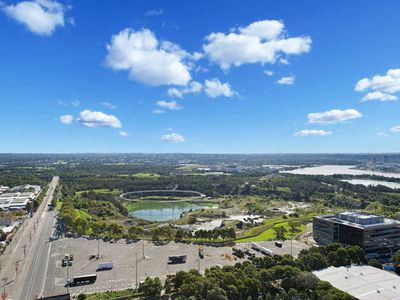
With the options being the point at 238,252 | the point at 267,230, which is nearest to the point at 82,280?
the point at 238,252

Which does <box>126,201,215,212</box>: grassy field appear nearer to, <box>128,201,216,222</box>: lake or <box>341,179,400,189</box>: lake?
<box>128,201,216,222</box>: lake

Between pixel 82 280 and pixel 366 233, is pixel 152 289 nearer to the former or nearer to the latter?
pixel 82 280

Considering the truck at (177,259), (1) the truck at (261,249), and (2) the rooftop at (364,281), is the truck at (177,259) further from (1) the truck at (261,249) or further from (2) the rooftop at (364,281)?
(2) the rooftop at (364,281)

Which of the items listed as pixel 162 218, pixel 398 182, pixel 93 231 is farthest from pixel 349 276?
pixel 398 182

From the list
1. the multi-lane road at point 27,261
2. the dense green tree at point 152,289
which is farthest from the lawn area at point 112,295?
the multi-lane road at point 27,261

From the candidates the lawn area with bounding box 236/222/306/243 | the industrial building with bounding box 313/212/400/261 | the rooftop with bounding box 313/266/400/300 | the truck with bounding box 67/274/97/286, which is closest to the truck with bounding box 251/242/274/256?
the lawn area with bounding box 236/222/306/243

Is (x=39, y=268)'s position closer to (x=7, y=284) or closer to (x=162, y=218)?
(x=7, y=284)
